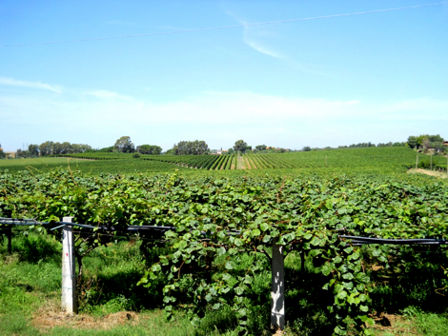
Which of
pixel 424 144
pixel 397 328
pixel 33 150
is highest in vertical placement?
pixel 424 144

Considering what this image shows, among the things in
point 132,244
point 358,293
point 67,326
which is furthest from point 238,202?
point 132,244

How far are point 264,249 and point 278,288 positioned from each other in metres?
0.51

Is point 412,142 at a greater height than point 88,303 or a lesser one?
greater

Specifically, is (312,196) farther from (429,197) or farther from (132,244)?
(132,244)

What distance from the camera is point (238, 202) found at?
15.4 ft

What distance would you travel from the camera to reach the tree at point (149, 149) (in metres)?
176

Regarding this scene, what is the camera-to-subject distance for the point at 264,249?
3.96 m

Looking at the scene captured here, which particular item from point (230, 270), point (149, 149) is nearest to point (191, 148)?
point (149, 149)

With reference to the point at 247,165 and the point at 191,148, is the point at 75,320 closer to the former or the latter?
the point at 247,165

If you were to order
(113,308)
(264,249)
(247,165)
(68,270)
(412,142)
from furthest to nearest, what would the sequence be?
(412,142) → (247,165) → (113,308) → (68,270) → (264,249)

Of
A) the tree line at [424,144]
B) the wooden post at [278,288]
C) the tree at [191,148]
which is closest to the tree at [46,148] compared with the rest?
the tree at [191,148]

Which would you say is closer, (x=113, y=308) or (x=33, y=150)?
(x=113, y=308)

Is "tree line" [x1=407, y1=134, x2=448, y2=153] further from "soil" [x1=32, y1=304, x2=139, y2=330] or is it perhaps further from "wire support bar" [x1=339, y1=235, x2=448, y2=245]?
"soil" [x1=32, y1=304, x2=139, y2=330]

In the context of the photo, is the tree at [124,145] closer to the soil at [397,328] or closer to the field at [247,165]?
the field at [247,165]
